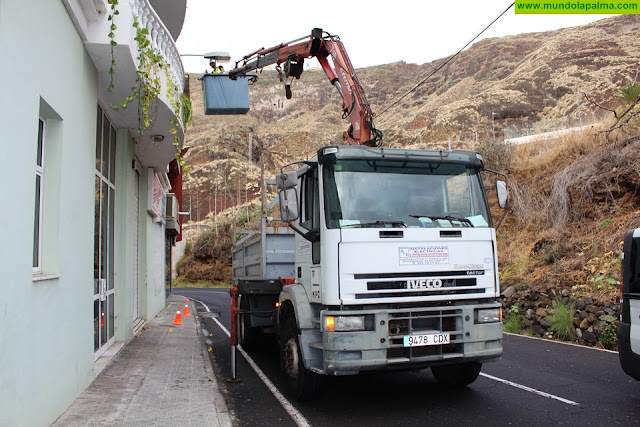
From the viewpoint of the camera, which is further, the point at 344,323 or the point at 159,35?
the point at 159,35

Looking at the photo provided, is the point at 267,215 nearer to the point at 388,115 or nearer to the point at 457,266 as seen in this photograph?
the point at 457,266

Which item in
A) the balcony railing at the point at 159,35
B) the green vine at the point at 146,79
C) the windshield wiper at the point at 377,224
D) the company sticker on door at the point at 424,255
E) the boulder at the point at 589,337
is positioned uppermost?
the balcony railing at the point at 159,35

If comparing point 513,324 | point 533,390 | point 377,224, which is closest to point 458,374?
point 533,390

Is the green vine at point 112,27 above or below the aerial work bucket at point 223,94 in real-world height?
below

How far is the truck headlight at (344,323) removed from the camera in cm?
551

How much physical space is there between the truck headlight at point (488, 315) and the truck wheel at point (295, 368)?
2058 mm

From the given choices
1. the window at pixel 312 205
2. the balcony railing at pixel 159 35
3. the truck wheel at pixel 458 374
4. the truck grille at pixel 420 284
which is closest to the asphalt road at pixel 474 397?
the truck wheel at pixel 458 374

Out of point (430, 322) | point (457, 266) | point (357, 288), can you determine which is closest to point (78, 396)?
point (357, 288)

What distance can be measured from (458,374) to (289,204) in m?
3.20

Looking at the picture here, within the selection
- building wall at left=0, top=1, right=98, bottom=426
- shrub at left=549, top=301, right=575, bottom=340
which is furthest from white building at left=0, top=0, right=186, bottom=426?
shrub at left=549, top=301, right=575, bottom=340

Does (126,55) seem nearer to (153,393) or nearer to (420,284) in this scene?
(153,393)

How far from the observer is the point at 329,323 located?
5555 mm

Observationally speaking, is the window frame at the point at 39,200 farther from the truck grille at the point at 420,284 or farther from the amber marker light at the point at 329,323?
the truck grille at the point at 420,284

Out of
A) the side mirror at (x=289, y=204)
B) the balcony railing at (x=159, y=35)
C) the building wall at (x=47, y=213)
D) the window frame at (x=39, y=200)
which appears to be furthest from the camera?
the balcony railing at (x=159, y=35)
